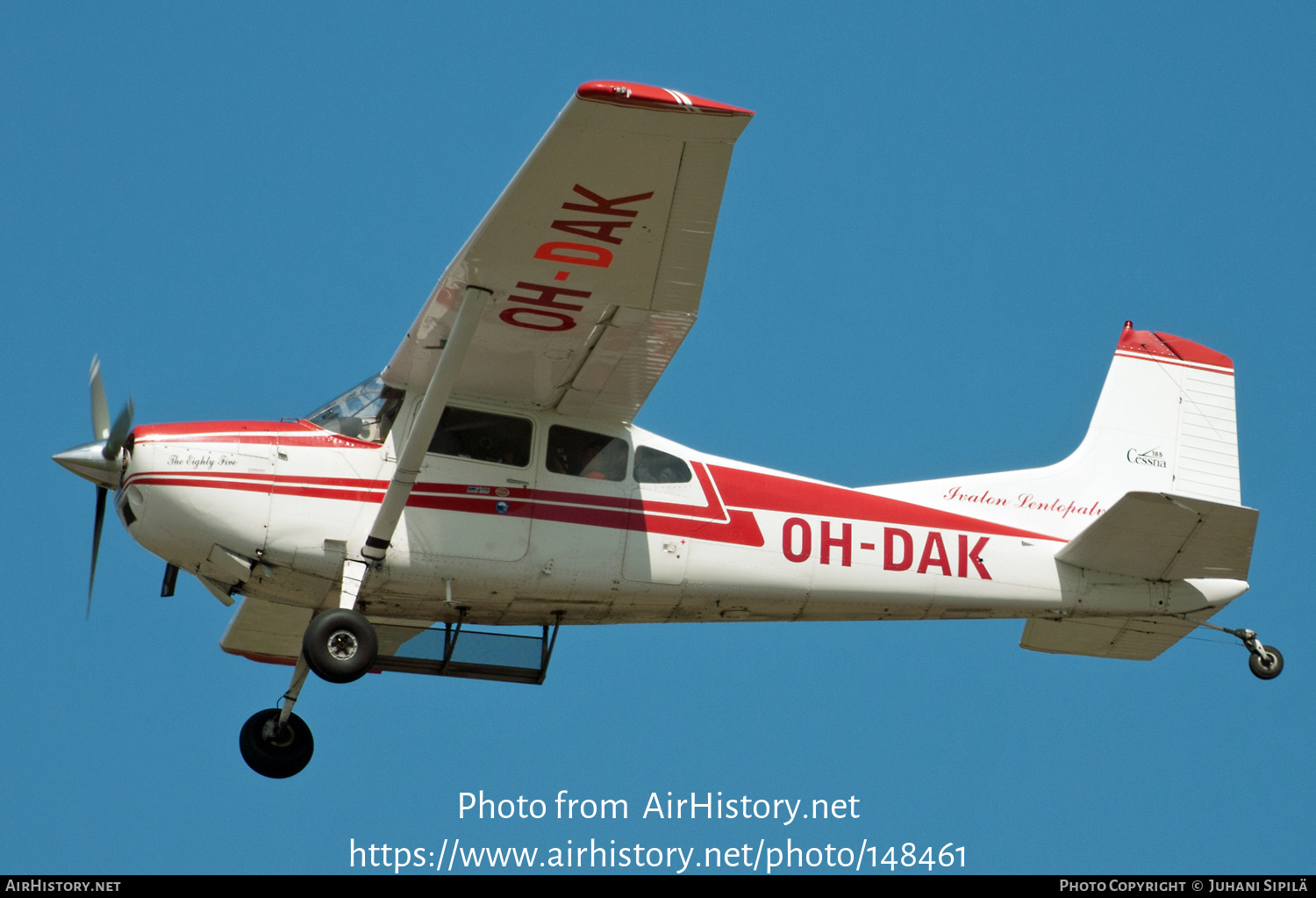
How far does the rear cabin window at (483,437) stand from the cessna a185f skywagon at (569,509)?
0.02m

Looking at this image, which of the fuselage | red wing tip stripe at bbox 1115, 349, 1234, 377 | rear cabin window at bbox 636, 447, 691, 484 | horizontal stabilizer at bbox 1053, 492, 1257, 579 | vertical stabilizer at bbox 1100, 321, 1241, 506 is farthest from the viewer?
red wing tip stripe at bbox 1115, 349, 1234, 377

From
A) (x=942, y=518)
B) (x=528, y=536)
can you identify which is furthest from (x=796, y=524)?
(x=528, y=536)

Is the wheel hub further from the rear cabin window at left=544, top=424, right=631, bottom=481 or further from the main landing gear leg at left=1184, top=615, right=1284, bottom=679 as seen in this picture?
the main landing gear leg at left=1184, top=615, right=1284, bottom=679

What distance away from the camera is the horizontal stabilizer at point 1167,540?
11.2 m

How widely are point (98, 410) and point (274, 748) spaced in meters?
2.78

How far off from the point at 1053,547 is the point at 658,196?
187 inches

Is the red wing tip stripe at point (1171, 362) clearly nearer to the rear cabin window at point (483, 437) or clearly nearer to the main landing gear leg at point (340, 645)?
the rear cabin window at point (483, 437)

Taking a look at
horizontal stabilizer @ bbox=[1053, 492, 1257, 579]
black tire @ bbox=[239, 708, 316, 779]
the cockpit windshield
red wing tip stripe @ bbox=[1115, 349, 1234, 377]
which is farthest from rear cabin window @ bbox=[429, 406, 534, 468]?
red wing tip stripe @ bbox=[1115, 349, 1234, 377]

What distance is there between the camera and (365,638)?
10.0 metres

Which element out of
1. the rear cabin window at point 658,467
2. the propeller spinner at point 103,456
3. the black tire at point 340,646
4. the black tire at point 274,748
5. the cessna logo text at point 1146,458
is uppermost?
the cessna logo text at point 1146,458

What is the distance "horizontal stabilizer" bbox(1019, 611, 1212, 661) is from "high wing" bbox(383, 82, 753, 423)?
3.97 metres

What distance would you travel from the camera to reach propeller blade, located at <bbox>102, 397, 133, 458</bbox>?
10.2 meters

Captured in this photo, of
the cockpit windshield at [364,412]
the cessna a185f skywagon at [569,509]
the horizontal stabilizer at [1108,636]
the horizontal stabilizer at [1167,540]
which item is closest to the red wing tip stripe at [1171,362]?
the cessna a185f skywagon at [569,509]

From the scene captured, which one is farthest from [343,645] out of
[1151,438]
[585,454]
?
[1151,438]
